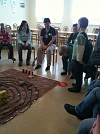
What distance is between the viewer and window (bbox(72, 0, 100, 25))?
6496mm

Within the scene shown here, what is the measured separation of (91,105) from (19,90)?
4.17 ft

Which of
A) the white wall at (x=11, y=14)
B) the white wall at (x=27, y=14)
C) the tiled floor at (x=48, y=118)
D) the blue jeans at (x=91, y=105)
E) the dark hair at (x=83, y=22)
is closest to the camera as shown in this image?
the blue jeans at (x=91, y=105)

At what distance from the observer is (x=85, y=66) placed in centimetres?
267

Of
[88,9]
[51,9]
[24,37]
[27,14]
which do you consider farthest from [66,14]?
[24,37]

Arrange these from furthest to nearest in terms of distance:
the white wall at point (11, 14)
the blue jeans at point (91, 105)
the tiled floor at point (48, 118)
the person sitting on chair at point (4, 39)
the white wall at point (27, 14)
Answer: the white wall at point (27, 14) → the white wall at point (11, 14) → the person sitting on chair at point (4, 39) → the tiled floor at point (48, 118) → the blue jeans at point (91, 105)

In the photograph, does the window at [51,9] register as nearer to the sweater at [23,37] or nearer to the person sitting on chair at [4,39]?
the sweater at [23,37]

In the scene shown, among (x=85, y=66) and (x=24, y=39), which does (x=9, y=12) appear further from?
Result: (x=85, y=66)

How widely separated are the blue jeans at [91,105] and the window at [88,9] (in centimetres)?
580

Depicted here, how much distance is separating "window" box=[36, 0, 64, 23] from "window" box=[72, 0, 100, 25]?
70 centimetres

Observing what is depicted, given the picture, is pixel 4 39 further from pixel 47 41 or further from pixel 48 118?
pixel 48 118

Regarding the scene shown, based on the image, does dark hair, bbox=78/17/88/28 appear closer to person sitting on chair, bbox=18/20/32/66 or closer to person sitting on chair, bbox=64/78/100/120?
person sitting on chair, bbox=64/78/100/120

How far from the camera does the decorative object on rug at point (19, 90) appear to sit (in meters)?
1.91

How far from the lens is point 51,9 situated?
7406mm

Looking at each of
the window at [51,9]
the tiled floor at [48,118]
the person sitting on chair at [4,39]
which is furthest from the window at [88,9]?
the tiled floor at [48,118]
